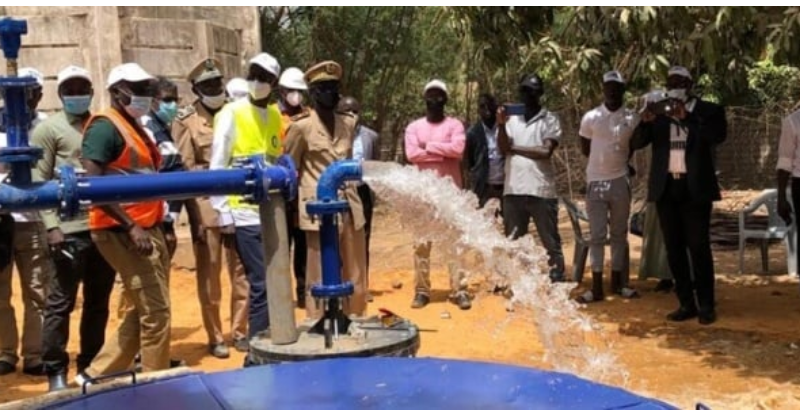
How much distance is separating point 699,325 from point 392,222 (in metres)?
7.50

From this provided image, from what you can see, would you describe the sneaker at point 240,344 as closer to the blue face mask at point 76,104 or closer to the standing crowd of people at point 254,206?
the standing crowd of people at point 254,206

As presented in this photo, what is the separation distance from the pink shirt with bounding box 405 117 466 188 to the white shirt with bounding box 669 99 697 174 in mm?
1552

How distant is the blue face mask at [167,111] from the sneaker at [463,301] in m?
2.45

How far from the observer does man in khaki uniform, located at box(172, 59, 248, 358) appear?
6027mm

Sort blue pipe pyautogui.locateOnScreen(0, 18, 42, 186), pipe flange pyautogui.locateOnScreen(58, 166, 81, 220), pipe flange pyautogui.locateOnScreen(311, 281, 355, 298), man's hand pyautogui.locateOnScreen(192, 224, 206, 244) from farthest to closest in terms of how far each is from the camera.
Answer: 1. man's hand pyautogui.locateOnScreen(192, 224, 206, 244)
2. pipe flange pyautogui.locateOnScreen(311, 281, 355, 298)
3. blue pipe pyautogui.locateOnScreen(0, 18, 42, 186)
4. pipe flange pyautogui.locateOnScreen(58, 166, 81, 220)

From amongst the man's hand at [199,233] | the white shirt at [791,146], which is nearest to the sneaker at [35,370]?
the man's hand at [199,233]

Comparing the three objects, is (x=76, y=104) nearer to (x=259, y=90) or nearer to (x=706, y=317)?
(x=259, y=90)

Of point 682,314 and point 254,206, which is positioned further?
point 682,314

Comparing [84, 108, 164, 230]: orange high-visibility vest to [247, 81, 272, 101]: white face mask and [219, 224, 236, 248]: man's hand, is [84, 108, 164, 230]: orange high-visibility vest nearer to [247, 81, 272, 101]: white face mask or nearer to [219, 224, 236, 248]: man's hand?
[247, 81, 272, 101]: white face mask

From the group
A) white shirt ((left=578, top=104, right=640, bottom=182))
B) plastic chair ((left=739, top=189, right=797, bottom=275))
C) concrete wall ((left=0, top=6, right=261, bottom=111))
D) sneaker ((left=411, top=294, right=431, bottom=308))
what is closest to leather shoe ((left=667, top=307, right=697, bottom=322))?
white shirt ((left=578, top=104, right=640, bottom=182))

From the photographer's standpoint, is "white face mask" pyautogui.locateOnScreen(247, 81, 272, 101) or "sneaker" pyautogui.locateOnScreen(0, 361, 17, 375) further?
"sneaker" pyautogui.locateOnScreen(0, 361, 17, 375)

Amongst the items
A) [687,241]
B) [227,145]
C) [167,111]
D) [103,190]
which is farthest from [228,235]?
[103,190]

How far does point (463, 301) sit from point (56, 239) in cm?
326

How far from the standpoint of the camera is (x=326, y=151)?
572 cm
